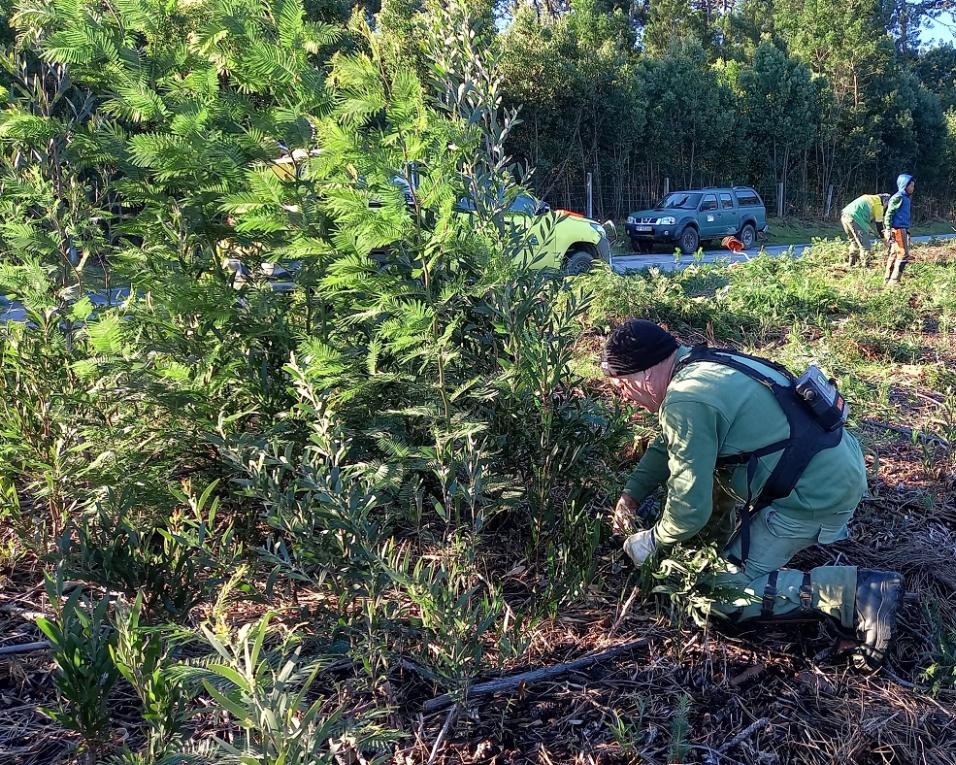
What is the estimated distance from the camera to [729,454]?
2.64 metres

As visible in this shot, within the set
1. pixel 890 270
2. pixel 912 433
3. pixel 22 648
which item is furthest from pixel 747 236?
pixel 22 648

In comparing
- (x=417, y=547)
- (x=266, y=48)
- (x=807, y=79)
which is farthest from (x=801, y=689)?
(x=807, y=79)

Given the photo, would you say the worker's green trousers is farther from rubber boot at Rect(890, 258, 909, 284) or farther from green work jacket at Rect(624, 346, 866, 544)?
rubber boot at Rect(890, 258, 909, 284)

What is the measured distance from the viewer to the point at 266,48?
91.4 inches

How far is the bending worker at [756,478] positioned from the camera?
253 cm

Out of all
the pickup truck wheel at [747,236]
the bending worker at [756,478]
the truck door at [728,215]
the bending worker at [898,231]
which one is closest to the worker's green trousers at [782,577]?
the bending worker at [756,478]

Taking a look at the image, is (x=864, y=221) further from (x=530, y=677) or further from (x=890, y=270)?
(x=530, y=677)

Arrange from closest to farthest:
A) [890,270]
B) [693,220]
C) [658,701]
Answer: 1. [658,701]
2. [890,270]
3. [693,220]

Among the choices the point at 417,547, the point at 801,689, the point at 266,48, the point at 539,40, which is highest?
the point at 539,40

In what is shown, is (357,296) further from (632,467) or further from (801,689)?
(801,689)

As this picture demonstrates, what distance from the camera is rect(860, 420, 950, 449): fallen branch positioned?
13.0 ft

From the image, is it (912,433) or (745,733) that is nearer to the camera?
(745,733)

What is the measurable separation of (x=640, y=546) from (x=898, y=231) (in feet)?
27.9

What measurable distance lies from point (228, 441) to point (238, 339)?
0.49 metres
